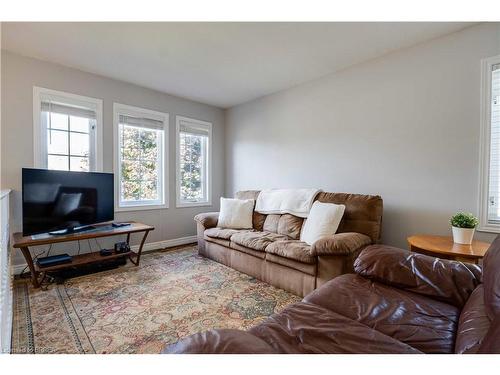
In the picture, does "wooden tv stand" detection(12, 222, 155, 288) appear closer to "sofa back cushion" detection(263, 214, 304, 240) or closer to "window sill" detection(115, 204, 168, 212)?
"window sill" detection(115, 204, 168, 212)

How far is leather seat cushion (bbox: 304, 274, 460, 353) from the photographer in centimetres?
106

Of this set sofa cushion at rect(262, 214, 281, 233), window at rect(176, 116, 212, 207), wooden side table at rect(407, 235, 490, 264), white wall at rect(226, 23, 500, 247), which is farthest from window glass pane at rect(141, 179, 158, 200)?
wooden side table at rect(407, 235, 490, 264)

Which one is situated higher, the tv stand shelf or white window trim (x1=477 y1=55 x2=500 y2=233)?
white window trim (x1=477 y1=55 x2=500 y2=233)

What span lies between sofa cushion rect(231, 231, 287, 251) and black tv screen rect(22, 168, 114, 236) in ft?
5.69

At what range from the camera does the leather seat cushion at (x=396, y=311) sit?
41.6 inches

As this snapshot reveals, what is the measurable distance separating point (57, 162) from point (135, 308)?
217 cm

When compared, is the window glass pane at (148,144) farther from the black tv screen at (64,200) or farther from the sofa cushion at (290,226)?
the sofa cushion at (290,226)

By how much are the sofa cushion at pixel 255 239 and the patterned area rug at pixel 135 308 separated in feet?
1.25

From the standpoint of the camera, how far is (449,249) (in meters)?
1.80

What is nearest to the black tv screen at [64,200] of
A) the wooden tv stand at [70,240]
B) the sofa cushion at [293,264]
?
the wooden tv stand at [70,240]

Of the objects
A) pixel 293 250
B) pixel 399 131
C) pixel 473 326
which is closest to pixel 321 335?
pixel 473 326

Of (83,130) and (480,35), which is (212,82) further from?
(480,35)

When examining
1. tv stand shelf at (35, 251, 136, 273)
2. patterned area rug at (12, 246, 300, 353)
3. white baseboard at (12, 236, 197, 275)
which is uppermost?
tv stand shelf at (35, 251, 136, 273)
